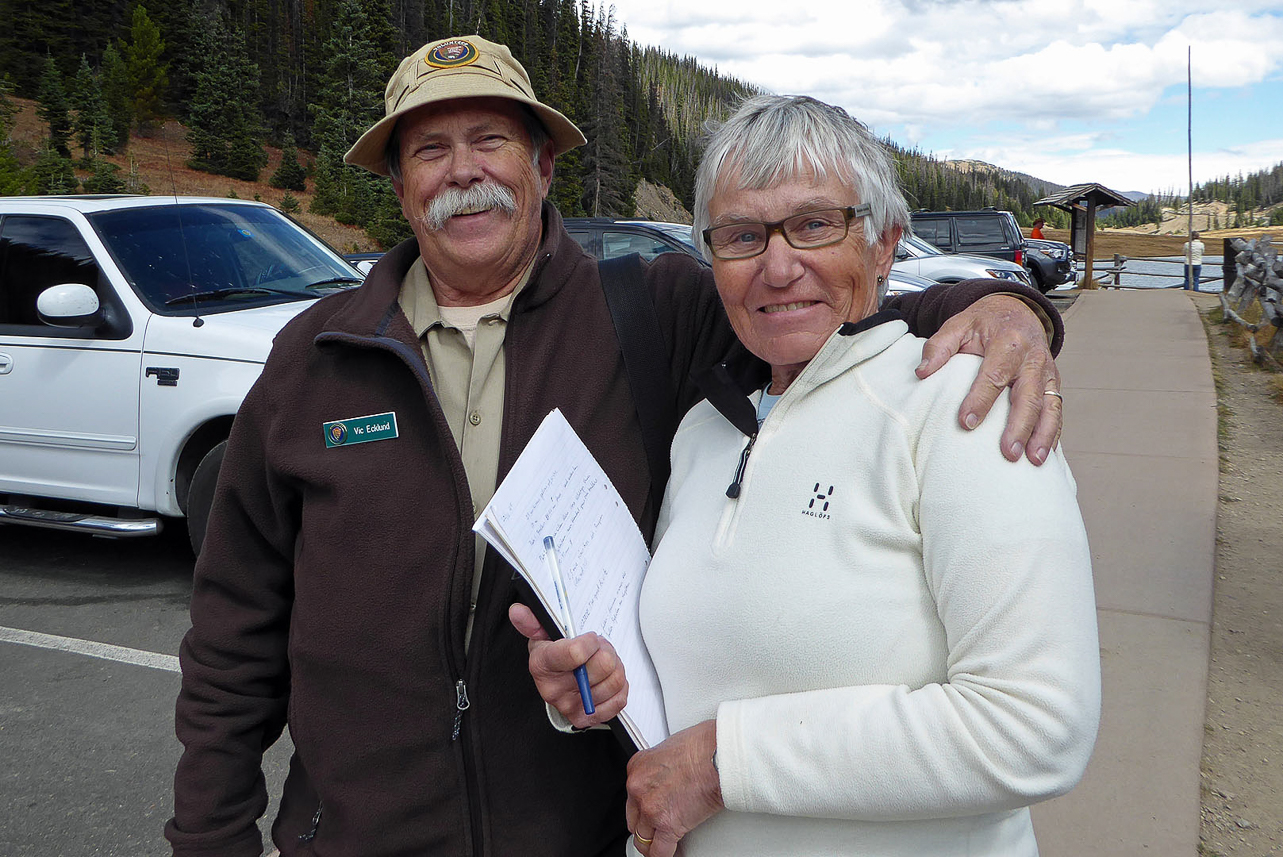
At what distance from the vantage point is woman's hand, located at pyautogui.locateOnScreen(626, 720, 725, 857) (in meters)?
1.36

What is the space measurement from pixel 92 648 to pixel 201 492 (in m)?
0.85

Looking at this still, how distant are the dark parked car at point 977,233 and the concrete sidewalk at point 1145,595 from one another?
36.3 feet

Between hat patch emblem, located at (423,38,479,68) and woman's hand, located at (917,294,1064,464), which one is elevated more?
hat patch emblem, located at (423,38,479,68)

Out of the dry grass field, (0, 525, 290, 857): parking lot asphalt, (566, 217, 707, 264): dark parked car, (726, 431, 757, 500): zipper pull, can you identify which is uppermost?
the dry grass field

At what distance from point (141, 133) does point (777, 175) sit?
6180 centimetres

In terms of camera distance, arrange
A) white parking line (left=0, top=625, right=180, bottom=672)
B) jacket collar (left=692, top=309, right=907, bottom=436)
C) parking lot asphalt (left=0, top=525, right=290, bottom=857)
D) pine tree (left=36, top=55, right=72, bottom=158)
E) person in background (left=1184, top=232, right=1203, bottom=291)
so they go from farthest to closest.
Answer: pine tree (left=36, top=55, right=72, bottom=158) → person in background (left=1184, top=232, right=1203, bottom=291) → white parking line (left=0, top=625, right=180, bottom=672) → parking lot asphalt (left=0, top=525, right=290, bottom=857) → jacket collar (left=692, top=309, right=907, bottom=436)

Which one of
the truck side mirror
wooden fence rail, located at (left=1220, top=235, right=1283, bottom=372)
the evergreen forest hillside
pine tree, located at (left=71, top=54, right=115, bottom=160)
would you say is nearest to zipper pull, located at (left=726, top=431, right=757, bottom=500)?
the truck side mirror

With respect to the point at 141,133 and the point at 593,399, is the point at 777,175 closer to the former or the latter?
the point at 593,399

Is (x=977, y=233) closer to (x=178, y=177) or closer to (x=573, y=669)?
(x=573, y=669)

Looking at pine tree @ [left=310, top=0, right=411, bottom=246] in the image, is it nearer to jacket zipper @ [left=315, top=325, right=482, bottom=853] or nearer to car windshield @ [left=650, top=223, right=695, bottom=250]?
car windshield @ [left=650, top=223, right=695, bottom=250]

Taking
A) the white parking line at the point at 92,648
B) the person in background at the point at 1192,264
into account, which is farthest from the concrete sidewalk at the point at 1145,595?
the person in background at the point at 1192,264

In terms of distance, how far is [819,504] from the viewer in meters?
1.36

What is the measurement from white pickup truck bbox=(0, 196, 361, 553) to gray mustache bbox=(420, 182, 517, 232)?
9.64ft

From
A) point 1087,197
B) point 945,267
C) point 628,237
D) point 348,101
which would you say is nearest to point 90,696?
point 628,237
